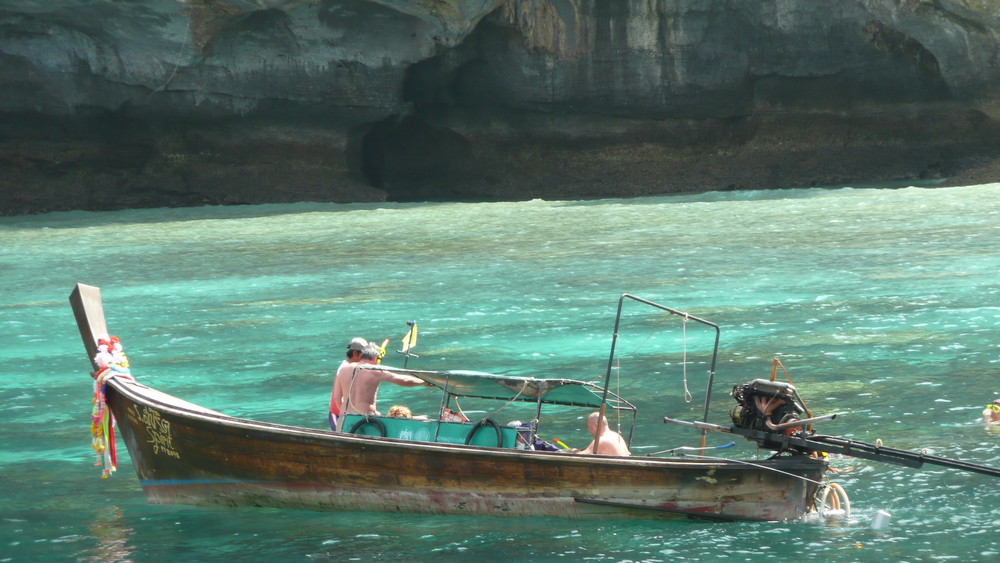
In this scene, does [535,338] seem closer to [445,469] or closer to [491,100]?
[445,469]

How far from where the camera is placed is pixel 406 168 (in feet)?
129

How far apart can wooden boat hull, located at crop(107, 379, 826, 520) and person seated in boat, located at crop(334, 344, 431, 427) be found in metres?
0.85

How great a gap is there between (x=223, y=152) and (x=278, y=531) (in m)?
29.4

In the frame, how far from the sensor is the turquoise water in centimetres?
861

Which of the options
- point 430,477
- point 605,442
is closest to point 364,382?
point 430,477

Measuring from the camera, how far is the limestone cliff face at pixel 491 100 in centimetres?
3462

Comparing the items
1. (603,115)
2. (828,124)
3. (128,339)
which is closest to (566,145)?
(603,115)

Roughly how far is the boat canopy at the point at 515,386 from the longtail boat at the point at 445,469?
0.02m

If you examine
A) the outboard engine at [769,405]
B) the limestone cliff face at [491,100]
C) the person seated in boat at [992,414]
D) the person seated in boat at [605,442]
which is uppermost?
the limestone cliff face at [491,100]

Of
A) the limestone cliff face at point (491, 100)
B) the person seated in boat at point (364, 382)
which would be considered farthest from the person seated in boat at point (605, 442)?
the limestone cliff face at point (491, 100)

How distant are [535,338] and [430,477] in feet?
21.7

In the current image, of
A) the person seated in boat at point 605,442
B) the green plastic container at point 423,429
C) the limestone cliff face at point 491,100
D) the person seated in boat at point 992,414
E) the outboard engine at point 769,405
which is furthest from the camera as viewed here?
the limestone cliff face at point 491,100

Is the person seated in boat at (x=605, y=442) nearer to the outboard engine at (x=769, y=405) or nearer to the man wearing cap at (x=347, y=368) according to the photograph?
the outboard engine at (x=769, y=405)

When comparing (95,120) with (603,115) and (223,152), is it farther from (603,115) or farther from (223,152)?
(603,115)
